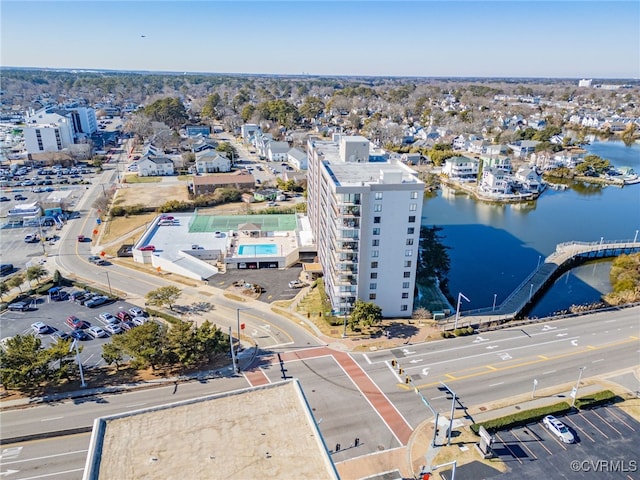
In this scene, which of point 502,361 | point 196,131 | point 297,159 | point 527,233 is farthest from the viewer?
point 196,131

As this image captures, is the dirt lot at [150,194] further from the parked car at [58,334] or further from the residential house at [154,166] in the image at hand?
the parked car at [58,334]

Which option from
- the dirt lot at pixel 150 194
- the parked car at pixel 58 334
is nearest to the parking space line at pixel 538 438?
the parked car at pixel 58 334

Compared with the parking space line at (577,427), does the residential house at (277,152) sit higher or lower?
higher

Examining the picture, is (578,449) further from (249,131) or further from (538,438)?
(249,131)

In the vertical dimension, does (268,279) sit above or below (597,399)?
below

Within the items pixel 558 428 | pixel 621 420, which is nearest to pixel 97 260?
pixel 558 428

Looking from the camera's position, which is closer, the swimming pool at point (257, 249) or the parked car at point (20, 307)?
the parked car at point (20, 307)

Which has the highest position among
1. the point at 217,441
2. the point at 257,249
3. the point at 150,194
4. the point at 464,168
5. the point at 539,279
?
the point at 217,441
